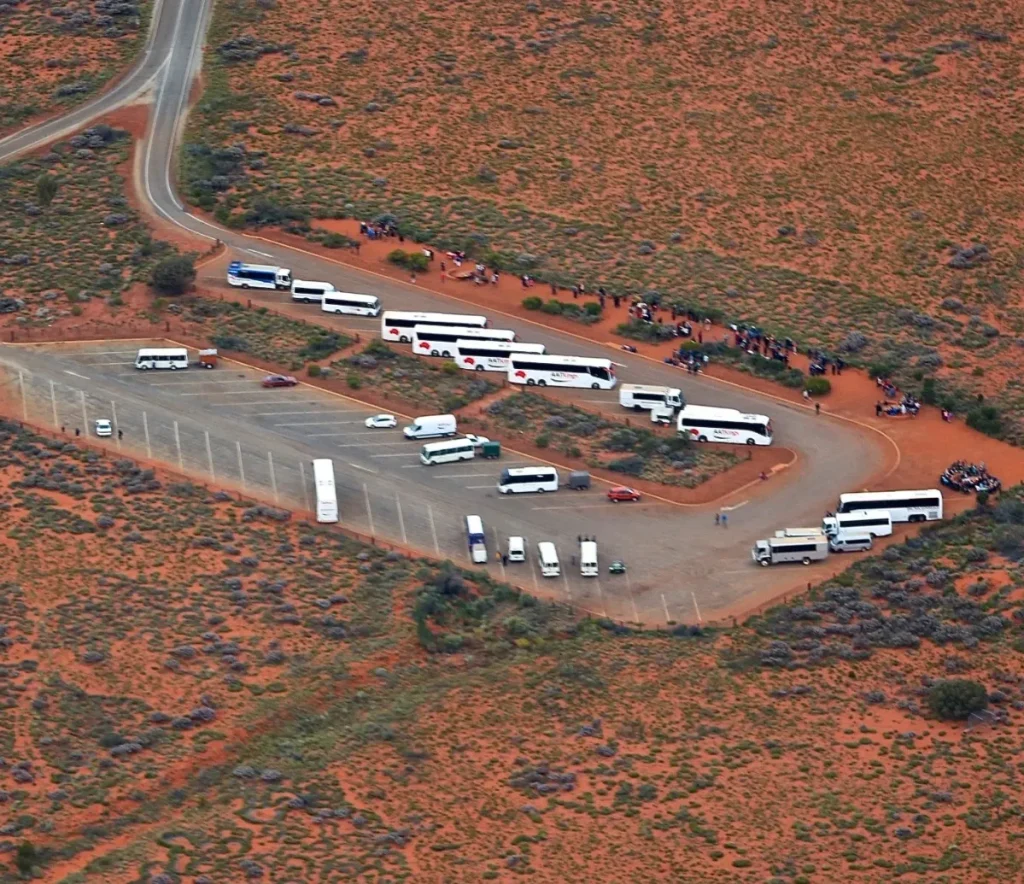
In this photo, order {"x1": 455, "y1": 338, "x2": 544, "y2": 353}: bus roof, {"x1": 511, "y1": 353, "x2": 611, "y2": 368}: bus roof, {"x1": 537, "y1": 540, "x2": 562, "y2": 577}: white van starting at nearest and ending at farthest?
{"x1": 537, "y1": 540, "x2": 562, "y2": 577}: white van, {"x1": 511, "y1": 353, "x2": 611, "y2": 368}: bus roof, {"x1": 455, "y1": 338, "x2": 544, "y2": 353}: bus roof

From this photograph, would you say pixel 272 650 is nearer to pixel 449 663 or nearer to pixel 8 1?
pixel 449 663

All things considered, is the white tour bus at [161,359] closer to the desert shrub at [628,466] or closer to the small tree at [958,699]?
the desert shrub at [628,466]

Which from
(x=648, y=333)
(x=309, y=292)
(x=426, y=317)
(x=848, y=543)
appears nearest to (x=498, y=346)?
(x=426, y=317)

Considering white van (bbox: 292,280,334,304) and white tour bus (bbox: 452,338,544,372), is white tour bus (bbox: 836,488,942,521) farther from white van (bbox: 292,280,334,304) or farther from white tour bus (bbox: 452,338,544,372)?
white van (bbox: 292,280,334,304)

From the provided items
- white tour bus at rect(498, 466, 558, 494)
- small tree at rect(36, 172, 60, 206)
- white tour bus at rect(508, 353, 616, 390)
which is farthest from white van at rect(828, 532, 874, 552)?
small tree at rect(36, 172, 60, 206)

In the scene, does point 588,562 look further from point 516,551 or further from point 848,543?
point 848,543

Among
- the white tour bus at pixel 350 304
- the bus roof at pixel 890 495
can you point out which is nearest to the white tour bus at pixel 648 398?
the bus roof at pixel 890 495
